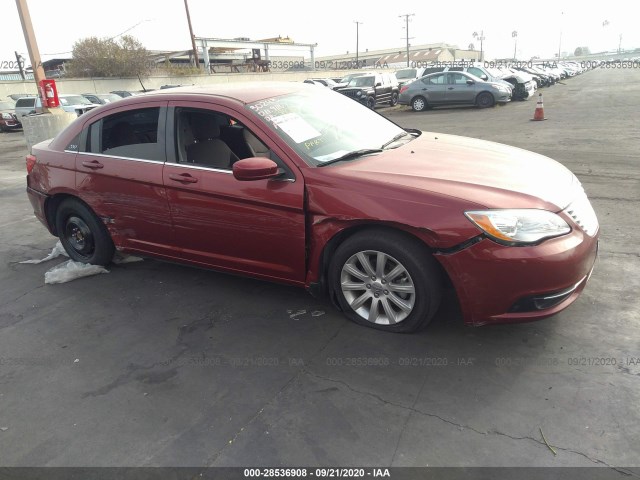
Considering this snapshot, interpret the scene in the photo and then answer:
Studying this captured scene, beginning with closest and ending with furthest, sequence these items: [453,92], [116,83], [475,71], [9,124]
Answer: [453,92]
[475,71]
[9,124]
[116,83]

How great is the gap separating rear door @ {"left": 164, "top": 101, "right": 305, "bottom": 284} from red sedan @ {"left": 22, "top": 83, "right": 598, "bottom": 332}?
0.01 meters

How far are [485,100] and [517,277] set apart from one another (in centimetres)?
1883

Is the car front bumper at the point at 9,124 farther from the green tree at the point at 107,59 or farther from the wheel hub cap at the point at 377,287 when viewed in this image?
the wheel hub cap at the point at 377,287

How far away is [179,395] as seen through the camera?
288cm

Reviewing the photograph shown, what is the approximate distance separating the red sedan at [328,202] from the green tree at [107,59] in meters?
44.7

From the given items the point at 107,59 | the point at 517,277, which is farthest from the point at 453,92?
the point at 107,59

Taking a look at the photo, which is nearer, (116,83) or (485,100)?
(485,100)

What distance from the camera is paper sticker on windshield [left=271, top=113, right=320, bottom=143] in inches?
140

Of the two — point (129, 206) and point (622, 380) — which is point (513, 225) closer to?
point (622, 380)

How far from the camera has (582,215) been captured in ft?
10.4

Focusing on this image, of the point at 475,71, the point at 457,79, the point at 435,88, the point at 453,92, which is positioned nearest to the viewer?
the point at 457,79

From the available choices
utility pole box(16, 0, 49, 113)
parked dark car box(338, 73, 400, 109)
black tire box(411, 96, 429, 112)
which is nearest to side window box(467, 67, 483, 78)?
black tire box(411, 96, 429, 112)

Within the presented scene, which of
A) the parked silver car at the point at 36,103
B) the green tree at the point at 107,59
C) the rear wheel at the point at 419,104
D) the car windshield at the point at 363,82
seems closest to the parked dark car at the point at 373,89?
the car windshield at the point at 363,82

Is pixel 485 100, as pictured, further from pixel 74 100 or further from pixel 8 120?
pixel 8 120
